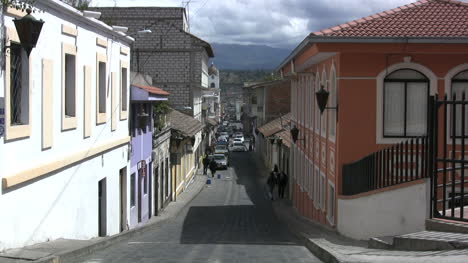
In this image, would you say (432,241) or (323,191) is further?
(323,191)

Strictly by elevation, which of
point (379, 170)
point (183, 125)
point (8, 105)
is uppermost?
point (8, 105)

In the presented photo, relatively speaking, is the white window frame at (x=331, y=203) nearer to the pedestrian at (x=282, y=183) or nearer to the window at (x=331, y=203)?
the window at (x=331, y=203)

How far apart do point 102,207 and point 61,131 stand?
459 cm

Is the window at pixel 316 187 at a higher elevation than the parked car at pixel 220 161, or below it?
Result: higher

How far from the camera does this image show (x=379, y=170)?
13094 millimetres

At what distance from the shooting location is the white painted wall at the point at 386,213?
36.5ft

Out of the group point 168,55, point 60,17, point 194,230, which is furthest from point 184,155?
point 60,17

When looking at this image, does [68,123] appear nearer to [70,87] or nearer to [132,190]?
[70,87]

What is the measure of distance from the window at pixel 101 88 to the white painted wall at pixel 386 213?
601cm

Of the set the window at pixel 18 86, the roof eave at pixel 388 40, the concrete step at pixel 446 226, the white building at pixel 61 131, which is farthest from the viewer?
the roof eave at pixel 388 40

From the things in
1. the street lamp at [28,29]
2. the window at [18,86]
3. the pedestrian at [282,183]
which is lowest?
the pedestrian at [282,183]

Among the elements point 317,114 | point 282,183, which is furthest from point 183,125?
point 317,114

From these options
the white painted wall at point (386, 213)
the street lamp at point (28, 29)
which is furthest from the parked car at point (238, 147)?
the street lamp at point (28, 29)

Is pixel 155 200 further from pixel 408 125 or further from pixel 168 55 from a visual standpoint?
pixel 168 55
